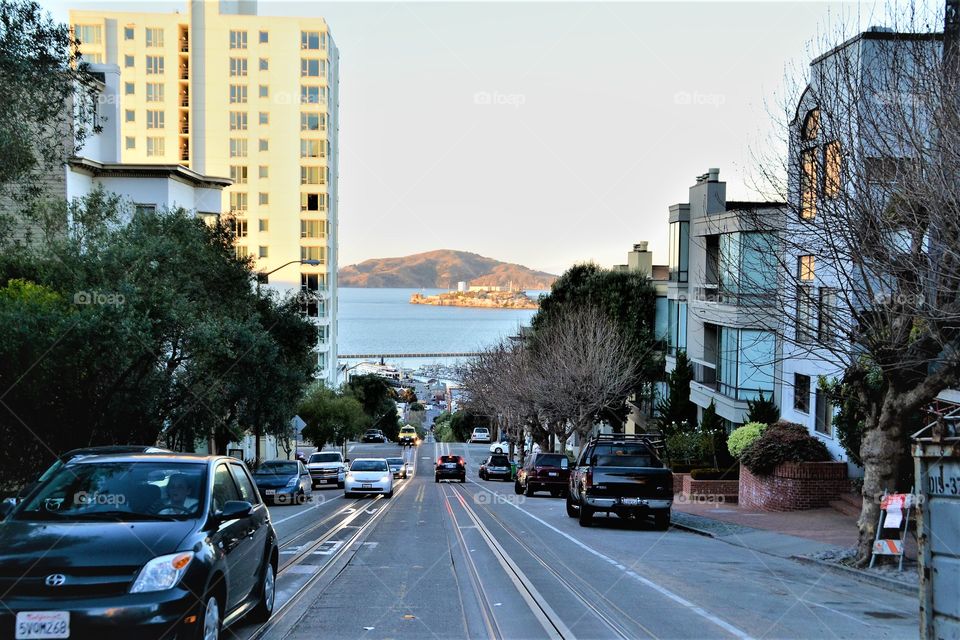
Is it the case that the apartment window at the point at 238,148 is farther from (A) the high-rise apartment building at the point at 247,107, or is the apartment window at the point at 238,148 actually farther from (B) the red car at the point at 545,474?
(B) the red car at the point at 545,474

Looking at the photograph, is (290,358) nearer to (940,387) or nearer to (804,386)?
(804,386)

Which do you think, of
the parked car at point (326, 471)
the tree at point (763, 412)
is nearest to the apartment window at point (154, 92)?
the parked car at point (326, 471)

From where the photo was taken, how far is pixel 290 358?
31.2 meters

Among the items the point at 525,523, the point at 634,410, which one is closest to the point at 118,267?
the point at 525,523

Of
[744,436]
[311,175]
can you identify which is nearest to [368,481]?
[744,436]

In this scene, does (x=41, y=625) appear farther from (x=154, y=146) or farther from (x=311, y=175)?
(x=154, y=146)

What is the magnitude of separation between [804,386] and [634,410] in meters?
24.1

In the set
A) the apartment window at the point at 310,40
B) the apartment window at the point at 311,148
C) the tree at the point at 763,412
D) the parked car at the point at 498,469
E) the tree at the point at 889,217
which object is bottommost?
the parked car at the point at 498,469

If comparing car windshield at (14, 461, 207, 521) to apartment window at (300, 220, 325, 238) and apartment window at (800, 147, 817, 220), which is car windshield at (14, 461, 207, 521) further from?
apartment window at (300, 220, 325, 238)

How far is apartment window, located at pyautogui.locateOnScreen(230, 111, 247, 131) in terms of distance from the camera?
8612 centimetres

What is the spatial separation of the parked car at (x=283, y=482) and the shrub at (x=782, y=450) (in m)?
13.5

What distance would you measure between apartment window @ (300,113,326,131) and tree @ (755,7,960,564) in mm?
74389

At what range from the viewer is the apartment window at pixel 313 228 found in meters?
85.1

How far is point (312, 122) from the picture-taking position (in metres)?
85.8
